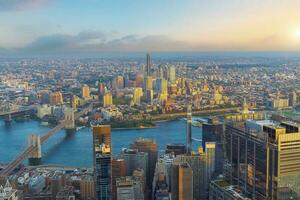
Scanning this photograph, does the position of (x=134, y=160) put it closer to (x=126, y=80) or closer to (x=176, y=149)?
(x=176, y=149)

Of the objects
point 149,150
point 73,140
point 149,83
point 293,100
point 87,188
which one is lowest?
A: point 73,140

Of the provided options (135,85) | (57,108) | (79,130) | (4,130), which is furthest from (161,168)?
(135,85)

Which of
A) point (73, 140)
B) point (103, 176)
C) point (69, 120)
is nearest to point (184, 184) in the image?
point (103, 176)

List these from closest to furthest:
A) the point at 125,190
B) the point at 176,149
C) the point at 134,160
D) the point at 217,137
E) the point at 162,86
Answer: the point at 125,190
the point at 134,160
the point at 217,137
the point at 176,149
the point at 162,86

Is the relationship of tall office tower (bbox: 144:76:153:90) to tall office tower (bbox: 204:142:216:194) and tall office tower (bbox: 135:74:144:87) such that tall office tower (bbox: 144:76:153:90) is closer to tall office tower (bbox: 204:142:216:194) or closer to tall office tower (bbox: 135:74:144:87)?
tall office tower (bbox: 135:74:144:87)

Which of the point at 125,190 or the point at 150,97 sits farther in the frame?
the point at 150,97

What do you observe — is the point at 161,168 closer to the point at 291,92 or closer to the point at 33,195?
the point at 33,195

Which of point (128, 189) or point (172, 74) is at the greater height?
point (172, 74)

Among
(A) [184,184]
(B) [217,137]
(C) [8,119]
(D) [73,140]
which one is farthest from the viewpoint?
(C) [8,119]

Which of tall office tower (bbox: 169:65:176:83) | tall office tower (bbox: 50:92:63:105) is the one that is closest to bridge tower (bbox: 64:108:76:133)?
tall office tower (bbox: 50:92:63:105)
